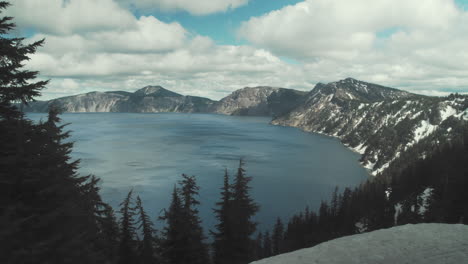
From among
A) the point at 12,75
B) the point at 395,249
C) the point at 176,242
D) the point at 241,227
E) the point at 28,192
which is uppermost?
the point at 12,75

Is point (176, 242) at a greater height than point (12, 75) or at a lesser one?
lesser

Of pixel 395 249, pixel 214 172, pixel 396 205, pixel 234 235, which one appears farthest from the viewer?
pixel 214 172

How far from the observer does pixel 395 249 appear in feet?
37.2

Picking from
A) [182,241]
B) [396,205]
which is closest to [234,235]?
[182,241]

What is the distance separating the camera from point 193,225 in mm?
23609

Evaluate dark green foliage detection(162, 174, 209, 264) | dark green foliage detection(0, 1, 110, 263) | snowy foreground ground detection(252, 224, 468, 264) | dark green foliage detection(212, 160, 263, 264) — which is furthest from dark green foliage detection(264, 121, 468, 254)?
dark green foliage detection(0, 1, 110, 263)

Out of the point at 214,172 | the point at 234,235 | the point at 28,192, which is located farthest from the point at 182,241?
the point at 214,172

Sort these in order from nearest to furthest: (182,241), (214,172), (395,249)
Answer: (395,249), (182,241), (214,172)

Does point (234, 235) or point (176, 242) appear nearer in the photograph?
point (176, 242)

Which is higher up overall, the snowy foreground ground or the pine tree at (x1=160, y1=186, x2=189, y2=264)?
the snowy foreground ground

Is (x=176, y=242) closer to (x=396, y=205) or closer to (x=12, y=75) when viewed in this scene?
(x=12, y=75)

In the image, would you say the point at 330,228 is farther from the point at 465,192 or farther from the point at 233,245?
the point at 233,245

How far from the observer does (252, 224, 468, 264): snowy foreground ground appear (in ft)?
34.8

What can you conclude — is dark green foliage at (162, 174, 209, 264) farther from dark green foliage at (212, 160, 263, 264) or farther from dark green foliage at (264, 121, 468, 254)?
dark green foliage at (264, 121, 468, 254)
